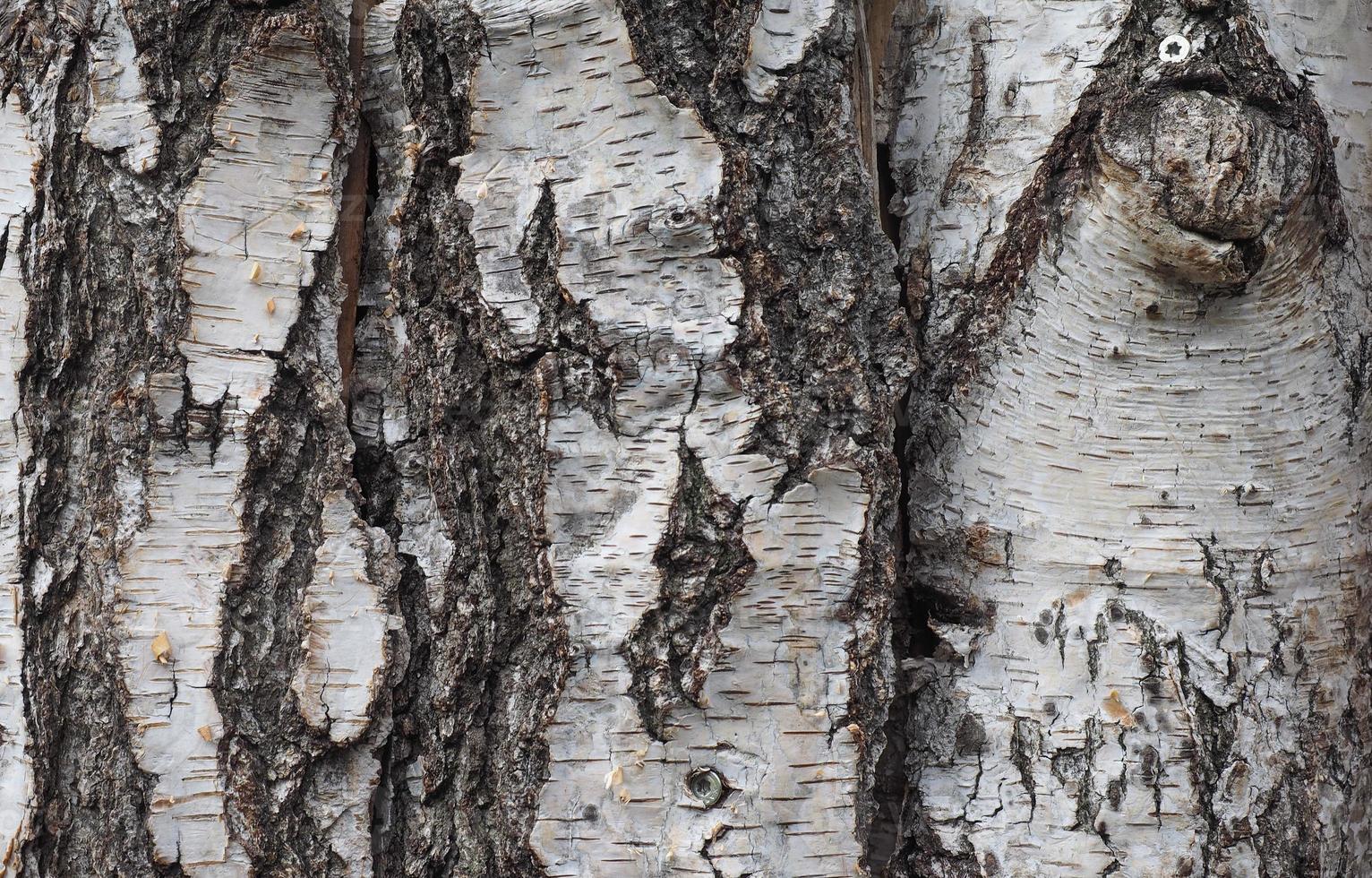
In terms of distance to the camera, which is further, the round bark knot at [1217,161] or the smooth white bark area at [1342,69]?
the smooth white bark area at [1342,69]

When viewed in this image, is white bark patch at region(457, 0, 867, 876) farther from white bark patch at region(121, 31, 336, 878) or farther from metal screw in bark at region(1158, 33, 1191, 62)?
metal screw in bark at region(1158, 33, 1191, 62)

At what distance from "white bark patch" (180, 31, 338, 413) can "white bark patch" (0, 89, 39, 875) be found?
205 millimetres

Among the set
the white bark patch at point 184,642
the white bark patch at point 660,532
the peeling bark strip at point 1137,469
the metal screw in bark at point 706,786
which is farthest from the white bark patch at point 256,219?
the peeling bark strip at point 1137,469

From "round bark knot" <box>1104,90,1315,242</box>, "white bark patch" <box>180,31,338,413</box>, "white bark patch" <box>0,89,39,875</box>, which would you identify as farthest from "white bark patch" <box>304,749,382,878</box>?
"round bark knot" <box>1104,90,1315,242</box>

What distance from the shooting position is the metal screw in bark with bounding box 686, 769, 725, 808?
3.76 feet

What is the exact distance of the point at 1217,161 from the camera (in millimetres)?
1095

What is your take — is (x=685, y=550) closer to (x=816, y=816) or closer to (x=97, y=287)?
(x=816, y=816)

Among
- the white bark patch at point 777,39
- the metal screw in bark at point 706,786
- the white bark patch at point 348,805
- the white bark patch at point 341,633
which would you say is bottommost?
the white bark patch at point 348,805

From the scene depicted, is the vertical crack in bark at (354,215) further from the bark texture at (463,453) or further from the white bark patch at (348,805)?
the white bark patch at (348,805)

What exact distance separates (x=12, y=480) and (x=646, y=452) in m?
0.78

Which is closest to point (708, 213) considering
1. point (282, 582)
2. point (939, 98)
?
→ point (939, 98)

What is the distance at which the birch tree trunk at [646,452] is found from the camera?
1144 millimetres

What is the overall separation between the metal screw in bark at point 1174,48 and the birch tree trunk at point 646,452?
13 millimetres

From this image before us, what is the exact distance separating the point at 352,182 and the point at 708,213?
487mm
